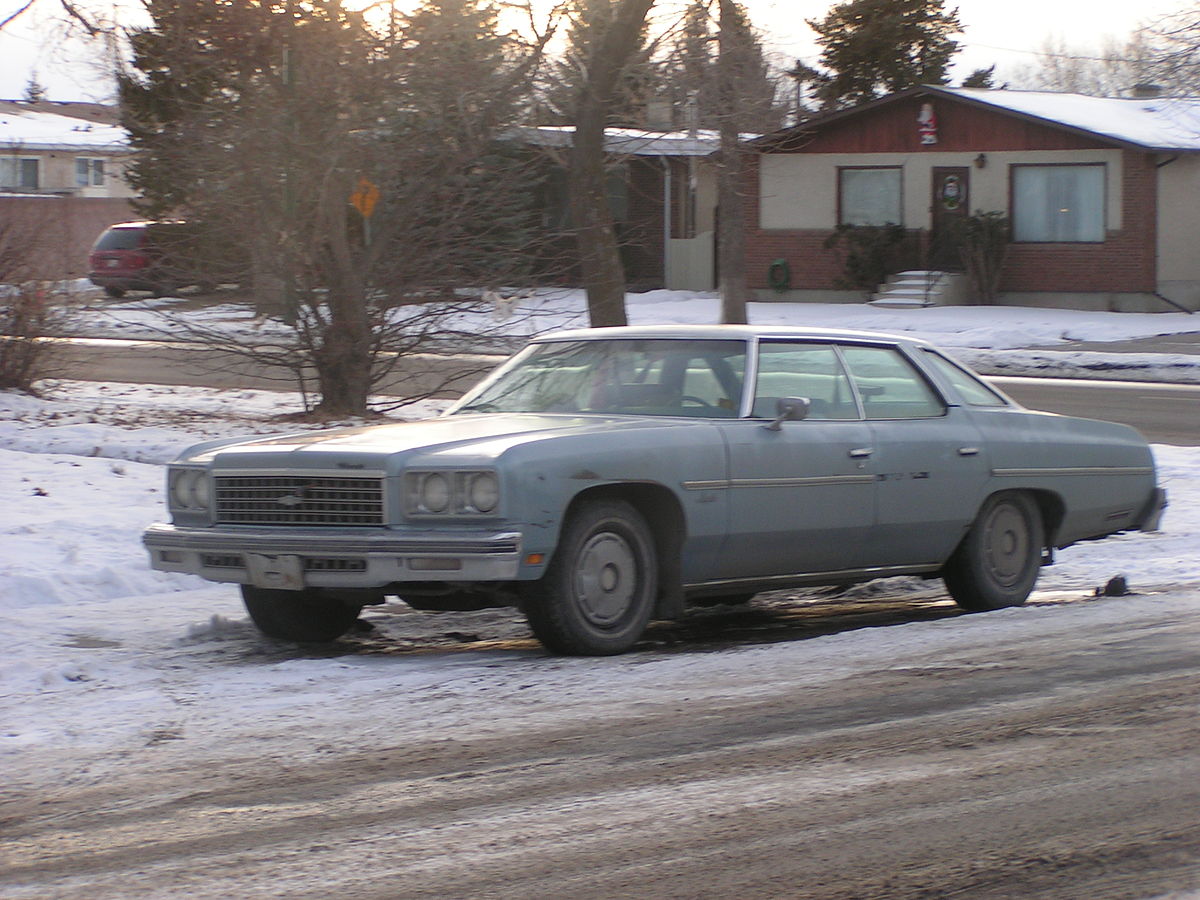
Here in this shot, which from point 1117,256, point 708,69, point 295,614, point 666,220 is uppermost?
point 708,69

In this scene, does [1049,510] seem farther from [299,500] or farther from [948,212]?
[948,212]

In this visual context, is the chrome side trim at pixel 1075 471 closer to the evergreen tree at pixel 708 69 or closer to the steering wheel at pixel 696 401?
the steering wheel at pixel 696 401

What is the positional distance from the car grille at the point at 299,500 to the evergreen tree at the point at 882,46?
44214 millimetres

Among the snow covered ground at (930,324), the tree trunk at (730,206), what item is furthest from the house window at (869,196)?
the tree trunk at (730,206)

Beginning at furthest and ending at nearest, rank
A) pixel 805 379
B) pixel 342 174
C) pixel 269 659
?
pixel 342 174 < pixel 805 379 < pixel 269 659

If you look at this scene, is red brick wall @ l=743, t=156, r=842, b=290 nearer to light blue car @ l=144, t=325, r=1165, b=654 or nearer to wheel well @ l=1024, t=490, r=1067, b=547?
light blue car @ l=144, t=325, r=1165, b=654

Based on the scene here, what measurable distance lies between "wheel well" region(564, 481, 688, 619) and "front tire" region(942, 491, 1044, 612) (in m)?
1.79

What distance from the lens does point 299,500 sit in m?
6.98

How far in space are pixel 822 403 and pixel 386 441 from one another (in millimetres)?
2096

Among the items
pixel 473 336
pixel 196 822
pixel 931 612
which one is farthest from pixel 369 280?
pixel 196 822

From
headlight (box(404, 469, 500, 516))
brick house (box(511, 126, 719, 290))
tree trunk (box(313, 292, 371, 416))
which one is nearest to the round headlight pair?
headlight (box(404, 469, 500, 516))

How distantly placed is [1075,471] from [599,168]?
34.5 ft

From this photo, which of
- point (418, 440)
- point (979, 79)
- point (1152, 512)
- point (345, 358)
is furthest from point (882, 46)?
point (418, 440)

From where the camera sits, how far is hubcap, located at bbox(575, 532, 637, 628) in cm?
698
